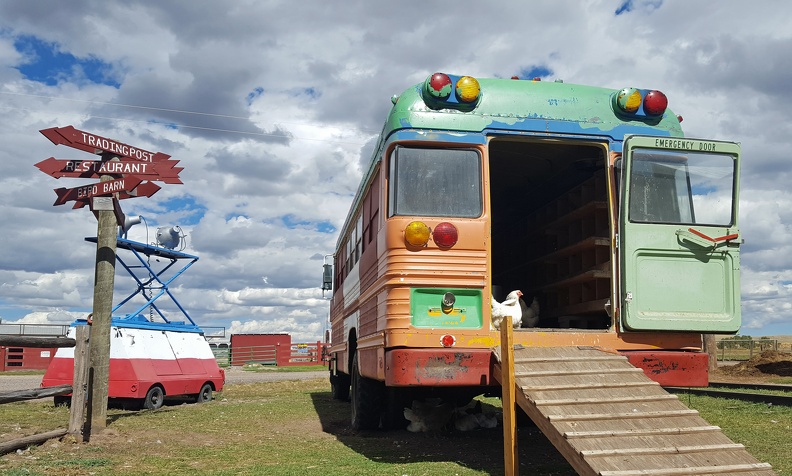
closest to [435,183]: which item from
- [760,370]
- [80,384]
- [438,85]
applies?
[438,85]

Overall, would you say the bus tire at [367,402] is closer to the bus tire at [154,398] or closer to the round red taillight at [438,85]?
the round red taillight at [438,85]

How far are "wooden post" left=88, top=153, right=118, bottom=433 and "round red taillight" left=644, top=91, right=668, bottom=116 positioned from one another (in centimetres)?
633

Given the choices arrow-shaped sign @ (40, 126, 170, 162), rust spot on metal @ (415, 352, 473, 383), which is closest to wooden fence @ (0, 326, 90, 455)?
arrow-shaped sign @ (40, 126, 170, 162)

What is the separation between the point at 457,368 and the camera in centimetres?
637

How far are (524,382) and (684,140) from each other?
2799 millimetres

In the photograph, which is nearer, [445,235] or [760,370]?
[445,235]

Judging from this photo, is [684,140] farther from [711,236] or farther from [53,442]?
[53,442]

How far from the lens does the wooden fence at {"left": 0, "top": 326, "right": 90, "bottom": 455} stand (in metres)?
7.54

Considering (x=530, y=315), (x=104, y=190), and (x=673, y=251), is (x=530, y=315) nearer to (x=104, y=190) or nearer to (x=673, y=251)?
(x=673, y=251)

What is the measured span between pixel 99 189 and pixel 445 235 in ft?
15.8

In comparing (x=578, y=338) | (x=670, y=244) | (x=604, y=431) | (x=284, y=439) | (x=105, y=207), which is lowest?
(x=284, y=439)

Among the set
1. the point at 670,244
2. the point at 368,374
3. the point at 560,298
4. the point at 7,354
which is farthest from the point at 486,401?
the point at 7,354

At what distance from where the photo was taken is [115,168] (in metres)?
9.03

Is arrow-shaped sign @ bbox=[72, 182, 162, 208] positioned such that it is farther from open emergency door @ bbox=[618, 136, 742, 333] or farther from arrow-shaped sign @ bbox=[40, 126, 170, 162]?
open emergency door @ bbox=[618, 136, 742, 333]
